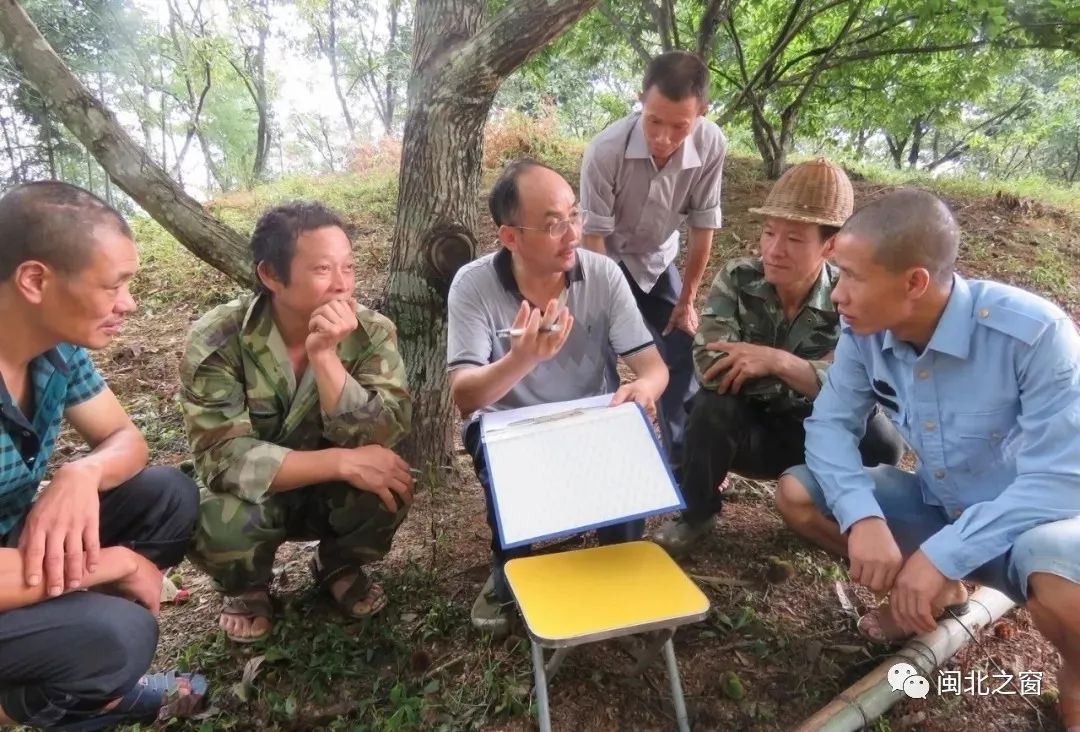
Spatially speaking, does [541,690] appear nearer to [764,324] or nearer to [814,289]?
[764,324]

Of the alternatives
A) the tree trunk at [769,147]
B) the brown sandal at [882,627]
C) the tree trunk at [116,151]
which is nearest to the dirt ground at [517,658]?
the brown sandal at [882,627]

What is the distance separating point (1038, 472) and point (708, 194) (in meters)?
1.88

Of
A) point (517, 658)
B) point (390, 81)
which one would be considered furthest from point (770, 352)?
point (390, 81)

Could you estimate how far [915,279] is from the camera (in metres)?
1.79

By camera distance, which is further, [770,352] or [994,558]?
[770,352]

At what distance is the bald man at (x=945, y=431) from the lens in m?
1.66

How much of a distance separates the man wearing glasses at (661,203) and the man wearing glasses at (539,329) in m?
0.56

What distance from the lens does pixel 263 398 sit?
219 centimetres

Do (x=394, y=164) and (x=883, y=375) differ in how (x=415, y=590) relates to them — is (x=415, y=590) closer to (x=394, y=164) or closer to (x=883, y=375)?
(x=883, y=375)

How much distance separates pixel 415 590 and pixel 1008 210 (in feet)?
22.2

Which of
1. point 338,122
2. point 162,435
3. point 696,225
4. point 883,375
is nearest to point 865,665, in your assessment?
point 883,375

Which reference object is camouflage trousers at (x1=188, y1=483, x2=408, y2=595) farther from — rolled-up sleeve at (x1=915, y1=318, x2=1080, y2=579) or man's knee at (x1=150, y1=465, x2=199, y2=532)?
rolled-up sleeve at (x1=915, y1=318, x2=1080, y2=579)

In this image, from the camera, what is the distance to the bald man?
1656 mm

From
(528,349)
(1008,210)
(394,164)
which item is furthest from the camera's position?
(394,164)
